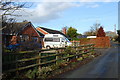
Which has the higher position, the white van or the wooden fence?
the white van

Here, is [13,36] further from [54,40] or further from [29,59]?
[54,40]

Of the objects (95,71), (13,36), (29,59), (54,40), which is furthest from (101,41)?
(29,59)

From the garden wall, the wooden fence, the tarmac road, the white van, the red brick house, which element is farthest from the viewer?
the garden wall

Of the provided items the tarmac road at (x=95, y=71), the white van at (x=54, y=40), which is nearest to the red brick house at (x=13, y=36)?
the tarmac road at (x=95, y=71)

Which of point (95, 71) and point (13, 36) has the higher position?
point (13, 36)

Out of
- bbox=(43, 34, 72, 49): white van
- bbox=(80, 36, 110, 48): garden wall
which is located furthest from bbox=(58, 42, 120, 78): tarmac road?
bbox=(80, 36, 110, 48): garden wall

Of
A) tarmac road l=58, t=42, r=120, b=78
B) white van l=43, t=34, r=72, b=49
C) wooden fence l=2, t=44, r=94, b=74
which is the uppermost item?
white van l=43, t=34, r=72, b=49

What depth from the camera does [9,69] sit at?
5.48m

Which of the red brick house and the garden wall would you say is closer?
the red brick house

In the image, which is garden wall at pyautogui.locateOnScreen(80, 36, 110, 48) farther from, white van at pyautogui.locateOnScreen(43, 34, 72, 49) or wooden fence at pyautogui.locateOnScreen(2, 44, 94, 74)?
wooden fence at pyautogui.locateOnScreen(2, 44, 94, 74)

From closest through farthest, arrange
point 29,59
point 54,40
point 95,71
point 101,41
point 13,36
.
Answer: point 29,59
point 95,71
point 13,36
point 54,40
point 101,41

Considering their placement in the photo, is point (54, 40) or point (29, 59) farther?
point (54, 40)

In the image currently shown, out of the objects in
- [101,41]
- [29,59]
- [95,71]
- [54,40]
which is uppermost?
[54,40]

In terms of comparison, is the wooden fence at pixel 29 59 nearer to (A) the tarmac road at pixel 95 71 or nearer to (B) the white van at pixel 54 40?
(A) the tarmac road at pixel 95 71
